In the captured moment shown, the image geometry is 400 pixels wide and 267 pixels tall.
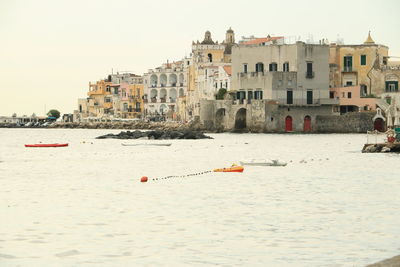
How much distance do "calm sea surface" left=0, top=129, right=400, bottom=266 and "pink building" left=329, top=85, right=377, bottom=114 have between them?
50284 mm

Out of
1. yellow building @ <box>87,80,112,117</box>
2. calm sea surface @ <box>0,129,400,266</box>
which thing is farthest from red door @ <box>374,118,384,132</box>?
yellow building @ <box>87,80,112,117</box>

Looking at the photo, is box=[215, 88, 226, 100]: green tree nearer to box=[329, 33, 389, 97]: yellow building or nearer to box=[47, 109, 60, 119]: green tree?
box=[329, 33, 389, 97]: yellow building

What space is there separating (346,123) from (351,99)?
104 inches

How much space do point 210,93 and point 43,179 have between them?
69112mm

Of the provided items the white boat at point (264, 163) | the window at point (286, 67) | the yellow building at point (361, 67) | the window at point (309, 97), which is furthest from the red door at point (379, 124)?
the white boat at point (264, 163)

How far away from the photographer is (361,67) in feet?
267

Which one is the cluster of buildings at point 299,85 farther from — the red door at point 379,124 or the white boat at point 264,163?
the white boat at point 264,163

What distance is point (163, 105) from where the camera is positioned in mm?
128375

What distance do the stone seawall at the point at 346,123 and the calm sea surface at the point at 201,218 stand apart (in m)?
49.1

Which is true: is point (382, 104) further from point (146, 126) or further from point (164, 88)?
point (164, 88)

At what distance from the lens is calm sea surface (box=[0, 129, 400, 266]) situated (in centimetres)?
1322

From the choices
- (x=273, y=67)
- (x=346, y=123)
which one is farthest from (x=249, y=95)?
(x=346, y=123)

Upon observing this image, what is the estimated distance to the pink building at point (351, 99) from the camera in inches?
3147

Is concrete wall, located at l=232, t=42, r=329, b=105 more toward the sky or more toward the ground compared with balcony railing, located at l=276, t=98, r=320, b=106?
more toward the sky
